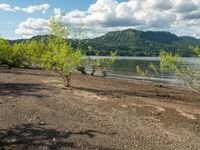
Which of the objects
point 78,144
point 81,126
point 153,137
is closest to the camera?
point 78,144

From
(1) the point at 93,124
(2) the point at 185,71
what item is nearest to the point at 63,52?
(2) the point at 185,71

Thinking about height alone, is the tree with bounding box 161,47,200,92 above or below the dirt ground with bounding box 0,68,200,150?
above

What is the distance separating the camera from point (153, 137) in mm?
13977

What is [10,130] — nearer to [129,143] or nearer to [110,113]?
[129,143]

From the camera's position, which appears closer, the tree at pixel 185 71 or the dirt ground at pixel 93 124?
the dirt ground at pixel 93 124

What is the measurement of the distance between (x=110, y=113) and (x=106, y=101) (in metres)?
4.39

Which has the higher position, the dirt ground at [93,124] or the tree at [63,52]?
the tree at [63,52]

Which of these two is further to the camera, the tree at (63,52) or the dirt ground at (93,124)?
the tree at (63,52)

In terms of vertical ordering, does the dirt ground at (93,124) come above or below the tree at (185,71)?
below

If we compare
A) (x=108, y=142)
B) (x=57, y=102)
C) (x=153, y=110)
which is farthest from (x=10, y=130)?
(x=153, y=110)

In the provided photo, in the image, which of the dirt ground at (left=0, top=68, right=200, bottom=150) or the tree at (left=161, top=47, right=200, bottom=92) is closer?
the dirt ground at (left=0, top=68, right=200, bottom=150)

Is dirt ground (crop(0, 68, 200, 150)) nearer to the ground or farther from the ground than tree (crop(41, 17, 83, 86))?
nearer to the ground

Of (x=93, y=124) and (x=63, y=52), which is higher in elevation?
(x=63, y=52)

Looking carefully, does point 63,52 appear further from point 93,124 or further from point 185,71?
point 93,124
